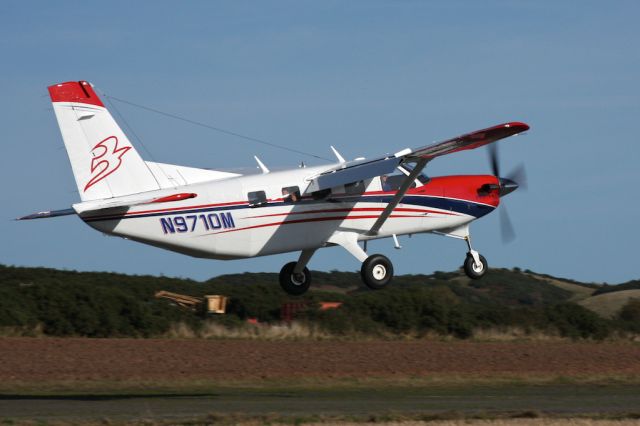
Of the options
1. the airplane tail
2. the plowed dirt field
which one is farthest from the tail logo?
the plowed dirt field

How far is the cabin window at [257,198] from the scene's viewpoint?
26.0 m

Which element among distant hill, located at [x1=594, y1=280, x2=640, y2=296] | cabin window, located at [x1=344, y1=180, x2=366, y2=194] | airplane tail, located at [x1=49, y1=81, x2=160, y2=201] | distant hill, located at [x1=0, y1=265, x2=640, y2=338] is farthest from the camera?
distant hill, located at [x1=594, y1=280, x2=640, y2=296]

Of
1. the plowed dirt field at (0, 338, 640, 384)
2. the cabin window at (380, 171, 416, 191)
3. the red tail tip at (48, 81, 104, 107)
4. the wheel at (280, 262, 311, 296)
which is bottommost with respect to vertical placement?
the plowed dirt field at (0, 338, 640, 384)

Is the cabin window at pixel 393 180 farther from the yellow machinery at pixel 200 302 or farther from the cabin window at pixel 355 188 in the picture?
the yellow machinery at pixel 200 302

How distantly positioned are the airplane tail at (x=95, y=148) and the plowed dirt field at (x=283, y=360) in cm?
1029

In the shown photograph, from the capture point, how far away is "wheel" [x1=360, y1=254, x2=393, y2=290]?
27234mm

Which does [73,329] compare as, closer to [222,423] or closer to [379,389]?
[379,389]

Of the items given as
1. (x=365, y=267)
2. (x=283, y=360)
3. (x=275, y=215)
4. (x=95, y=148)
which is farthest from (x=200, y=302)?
(x=95, y=148)

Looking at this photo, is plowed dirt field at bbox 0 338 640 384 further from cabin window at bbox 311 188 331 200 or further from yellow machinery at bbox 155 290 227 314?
cabin window at bbox 311 188 331 200

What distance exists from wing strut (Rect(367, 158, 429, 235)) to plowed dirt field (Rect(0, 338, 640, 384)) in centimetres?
901

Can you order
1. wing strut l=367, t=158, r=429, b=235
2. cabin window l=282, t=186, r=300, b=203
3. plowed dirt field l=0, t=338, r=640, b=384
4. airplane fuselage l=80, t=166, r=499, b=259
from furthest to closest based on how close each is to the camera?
plowed dirt field l=0, t=338, r=640, b=384 < wing strut l=367, t=158, r=429, b=235 < cabin window l=282, t=186, r=300, b=203 < airplane fuselage l=80, t=166, r=499, b=259

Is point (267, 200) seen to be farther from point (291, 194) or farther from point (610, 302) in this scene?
point (610, 302)

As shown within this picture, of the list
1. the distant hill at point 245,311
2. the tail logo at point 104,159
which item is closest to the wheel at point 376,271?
the tail logo at point 104,159

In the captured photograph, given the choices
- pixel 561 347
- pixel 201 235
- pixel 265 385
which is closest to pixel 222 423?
pixel 201 235
